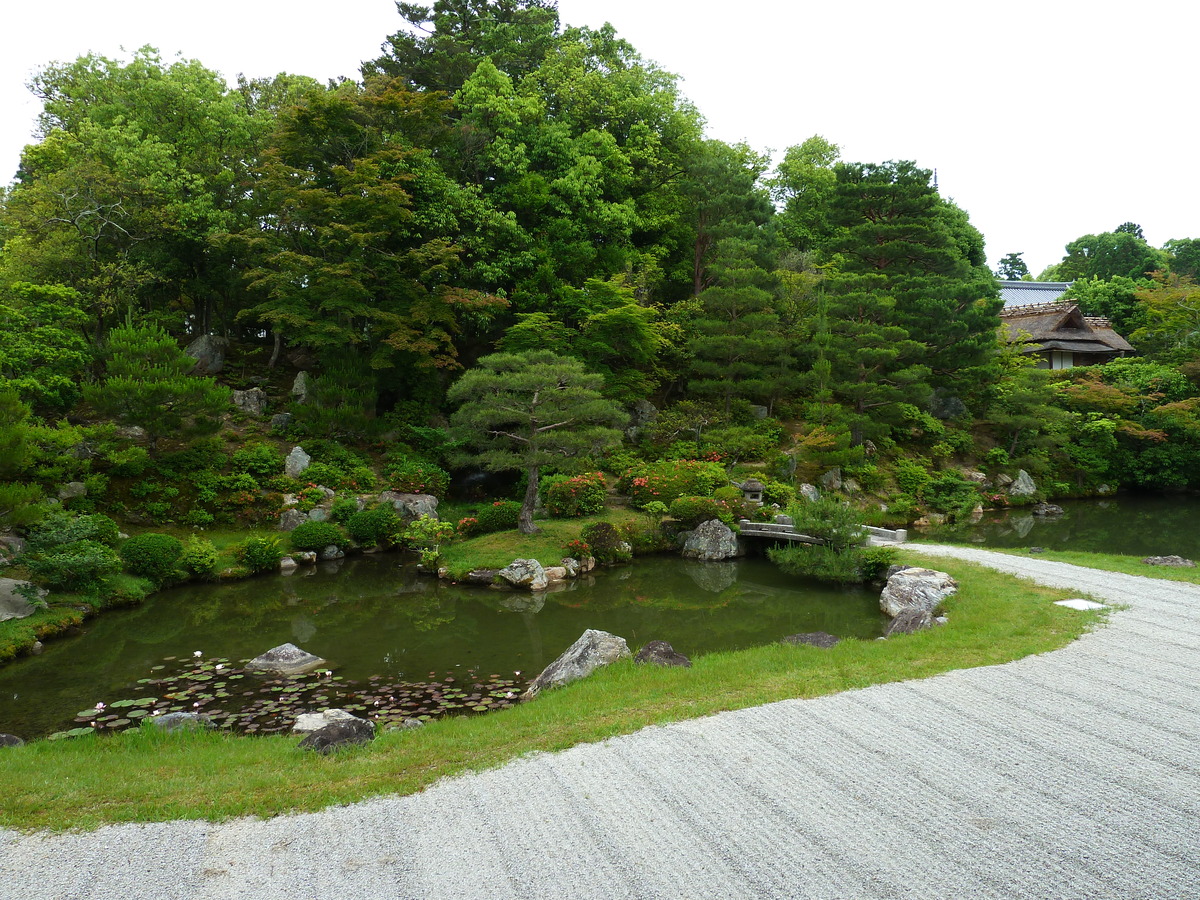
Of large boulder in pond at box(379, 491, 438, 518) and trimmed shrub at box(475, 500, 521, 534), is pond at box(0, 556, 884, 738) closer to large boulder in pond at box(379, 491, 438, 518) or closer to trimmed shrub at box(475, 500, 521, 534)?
large boulder in pond at box(379, 491, 438, 518)

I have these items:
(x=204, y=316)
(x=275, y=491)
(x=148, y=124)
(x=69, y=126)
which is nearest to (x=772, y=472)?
(x=275, y=491)

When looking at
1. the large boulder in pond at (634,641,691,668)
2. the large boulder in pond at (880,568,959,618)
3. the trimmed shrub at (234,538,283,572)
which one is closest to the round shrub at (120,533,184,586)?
the trimmed shrub at (234,538,283,572)

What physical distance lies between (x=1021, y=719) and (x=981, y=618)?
3265mm

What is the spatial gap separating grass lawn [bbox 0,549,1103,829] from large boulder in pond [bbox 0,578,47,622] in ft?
17.2

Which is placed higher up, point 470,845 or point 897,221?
point 897,221

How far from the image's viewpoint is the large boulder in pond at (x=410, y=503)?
1555 centimetres

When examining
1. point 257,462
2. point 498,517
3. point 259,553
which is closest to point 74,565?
point 259,553

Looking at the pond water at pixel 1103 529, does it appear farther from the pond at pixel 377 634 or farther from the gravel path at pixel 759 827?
the gravel path at pixel 759 827

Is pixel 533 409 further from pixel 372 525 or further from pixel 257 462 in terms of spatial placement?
pixel 257 462

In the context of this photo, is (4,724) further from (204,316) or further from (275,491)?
(204,316)

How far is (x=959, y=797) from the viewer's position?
3951 mm

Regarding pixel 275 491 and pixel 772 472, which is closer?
pixel 275 491

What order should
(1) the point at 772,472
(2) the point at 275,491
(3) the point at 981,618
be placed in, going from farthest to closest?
(1) the point at 772,472 → (2) the point at 275,491 → (3) the point at 981,618

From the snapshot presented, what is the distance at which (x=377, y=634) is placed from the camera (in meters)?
10.0
